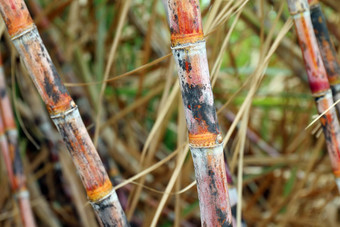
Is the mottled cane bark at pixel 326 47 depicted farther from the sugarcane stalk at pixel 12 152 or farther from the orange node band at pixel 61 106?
the sugarcane stalk at pixel 12 152

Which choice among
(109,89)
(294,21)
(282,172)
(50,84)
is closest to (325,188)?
(282,172)

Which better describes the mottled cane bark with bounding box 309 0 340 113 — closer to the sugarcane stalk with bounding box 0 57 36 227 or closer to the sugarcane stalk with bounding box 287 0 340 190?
the sugarcane stalk with bounding box 287 0 340 190

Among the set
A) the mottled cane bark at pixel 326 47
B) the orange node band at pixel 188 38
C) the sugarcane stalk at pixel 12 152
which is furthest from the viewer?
the sugarcane stalk at pixel 12 152

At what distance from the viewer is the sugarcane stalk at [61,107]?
0.98 feet

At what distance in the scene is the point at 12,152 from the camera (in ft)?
→ 1.81

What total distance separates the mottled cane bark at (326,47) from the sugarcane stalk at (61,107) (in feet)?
0.77

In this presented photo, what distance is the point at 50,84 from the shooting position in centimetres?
31

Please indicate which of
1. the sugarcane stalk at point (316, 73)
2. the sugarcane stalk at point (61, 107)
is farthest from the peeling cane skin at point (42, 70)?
the sugarcane stalk at point (316, 73)

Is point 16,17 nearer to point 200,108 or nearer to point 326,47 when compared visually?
point 200,108

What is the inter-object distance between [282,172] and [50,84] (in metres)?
0.73

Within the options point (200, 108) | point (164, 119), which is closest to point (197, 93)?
point (200, 108)

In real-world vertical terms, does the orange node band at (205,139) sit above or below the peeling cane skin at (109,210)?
above

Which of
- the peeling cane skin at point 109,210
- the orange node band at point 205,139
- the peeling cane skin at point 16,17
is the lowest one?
the peeling cane skin at point 109,210

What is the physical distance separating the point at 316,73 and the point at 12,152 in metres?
0.38
